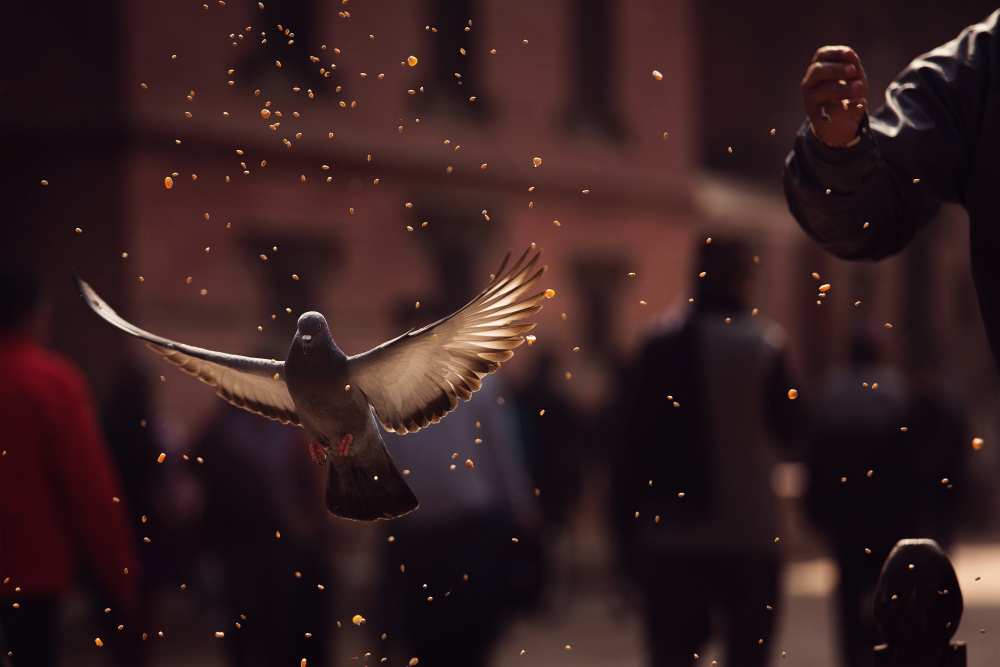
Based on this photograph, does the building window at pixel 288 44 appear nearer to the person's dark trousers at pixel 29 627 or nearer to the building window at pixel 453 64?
the building window at pixel 453 64

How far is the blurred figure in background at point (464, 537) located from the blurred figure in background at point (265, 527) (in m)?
0.81

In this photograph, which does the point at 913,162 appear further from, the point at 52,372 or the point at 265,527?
the point at 265,527

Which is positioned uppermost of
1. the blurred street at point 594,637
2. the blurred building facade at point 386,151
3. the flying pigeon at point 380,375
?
the blurred building facade at point 386,151

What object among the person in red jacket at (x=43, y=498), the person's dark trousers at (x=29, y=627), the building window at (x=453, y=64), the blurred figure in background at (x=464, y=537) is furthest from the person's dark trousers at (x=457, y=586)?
the building window at (x=453, y=64)

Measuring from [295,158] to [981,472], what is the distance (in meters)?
8.56

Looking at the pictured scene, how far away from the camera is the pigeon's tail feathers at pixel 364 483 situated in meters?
1.89

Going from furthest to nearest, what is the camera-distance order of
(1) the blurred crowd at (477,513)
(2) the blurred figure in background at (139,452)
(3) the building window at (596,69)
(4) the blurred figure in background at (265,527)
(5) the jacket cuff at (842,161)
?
(3) the building window at (596,69)
(2) the blurred figure in background at (139,452)
(4) the blurred figure in background at (265,527)
(1) the blurred crowd at (477,513)
(5) the jacket cuff at (842,161)

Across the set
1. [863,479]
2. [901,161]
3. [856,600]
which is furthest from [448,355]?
[863,479]

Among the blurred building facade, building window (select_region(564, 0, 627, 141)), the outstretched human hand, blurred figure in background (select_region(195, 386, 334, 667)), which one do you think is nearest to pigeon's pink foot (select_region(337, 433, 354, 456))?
the outstretched human hand

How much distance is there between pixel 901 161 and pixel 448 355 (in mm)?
808

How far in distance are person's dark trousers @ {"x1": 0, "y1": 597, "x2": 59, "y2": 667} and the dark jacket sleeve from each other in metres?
3.25

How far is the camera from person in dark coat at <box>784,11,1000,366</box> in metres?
2.32

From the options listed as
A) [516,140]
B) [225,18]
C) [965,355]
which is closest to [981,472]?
[516,140]

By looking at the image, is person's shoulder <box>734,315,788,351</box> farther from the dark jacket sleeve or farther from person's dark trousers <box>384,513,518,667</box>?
the dark jacket sleeve
